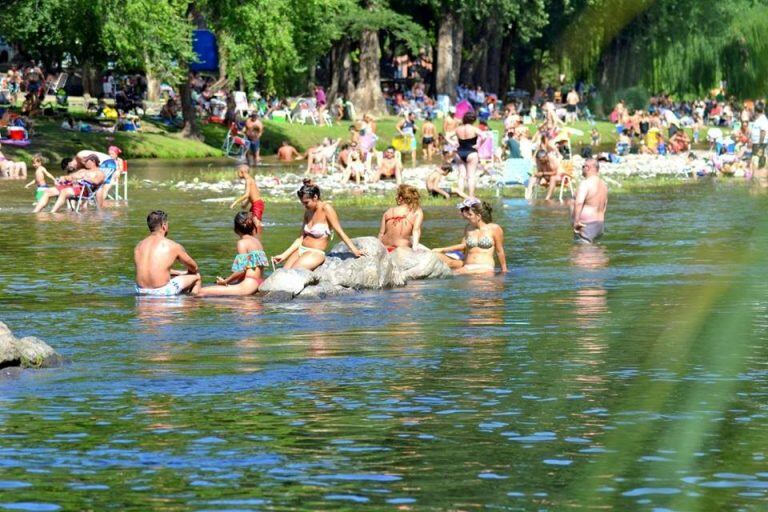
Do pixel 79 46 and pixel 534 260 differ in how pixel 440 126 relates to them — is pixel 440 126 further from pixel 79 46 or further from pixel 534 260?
pixel 534 260

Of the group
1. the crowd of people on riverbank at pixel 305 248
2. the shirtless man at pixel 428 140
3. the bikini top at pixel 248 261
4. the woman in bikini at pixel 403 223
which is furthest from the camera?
the shirtless man at pixel 428 140

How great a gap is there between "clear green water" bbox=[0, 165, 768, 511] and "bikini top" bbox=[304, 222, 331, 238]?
4.07ft

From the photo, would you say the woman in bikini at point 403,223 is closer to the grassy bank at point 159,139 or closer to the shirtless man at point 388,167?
the shirtless man at point 388,167

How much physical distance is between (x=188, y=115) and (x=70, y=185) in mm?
23213

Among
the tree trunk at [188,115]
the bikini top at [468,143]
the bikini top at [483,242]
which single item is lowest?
the bikini top at [483,242]

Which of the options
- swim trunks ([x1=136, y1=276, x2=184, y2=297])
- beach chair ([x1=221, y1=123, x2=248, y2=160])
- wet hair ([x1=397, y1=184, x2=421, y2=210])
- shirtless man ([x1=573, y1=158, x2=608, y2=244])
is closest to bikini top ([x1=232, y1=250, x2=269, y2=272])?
swim trunks ([x1=136, y1=276, x2=184, y2=297])

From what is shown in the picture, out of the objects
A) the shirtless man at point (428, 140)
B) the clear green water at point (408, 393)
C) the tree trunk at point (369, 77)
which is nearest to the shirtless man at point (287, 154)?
the shirtless man at point (428, 140)

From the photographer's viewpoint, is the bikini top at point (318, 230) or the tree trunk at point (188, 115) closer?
the bikini top at point (318, 230)

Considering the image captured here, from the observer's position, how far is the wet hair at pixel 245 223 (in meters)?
16.5

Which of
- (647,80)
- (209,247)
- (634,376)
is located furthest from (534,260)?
(647,80)

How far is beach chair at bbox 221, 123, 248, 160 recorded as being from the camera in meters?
49.0

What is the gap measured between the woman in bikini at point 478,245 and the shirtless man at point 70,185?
11425 mm

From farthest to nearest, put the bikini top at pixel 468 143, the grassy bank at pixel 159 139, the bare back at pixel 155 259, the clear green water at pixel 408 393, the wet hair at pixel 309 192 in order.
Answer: the grassy bank at pixel 159 139 → the bikini top at pixel 468 143 → the wet hair at pixel 309 192 → the bare back at pixel 155 259 → the clear green water at pixel 408 393

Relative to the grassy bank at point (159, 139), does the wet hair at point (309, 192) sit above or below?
below
